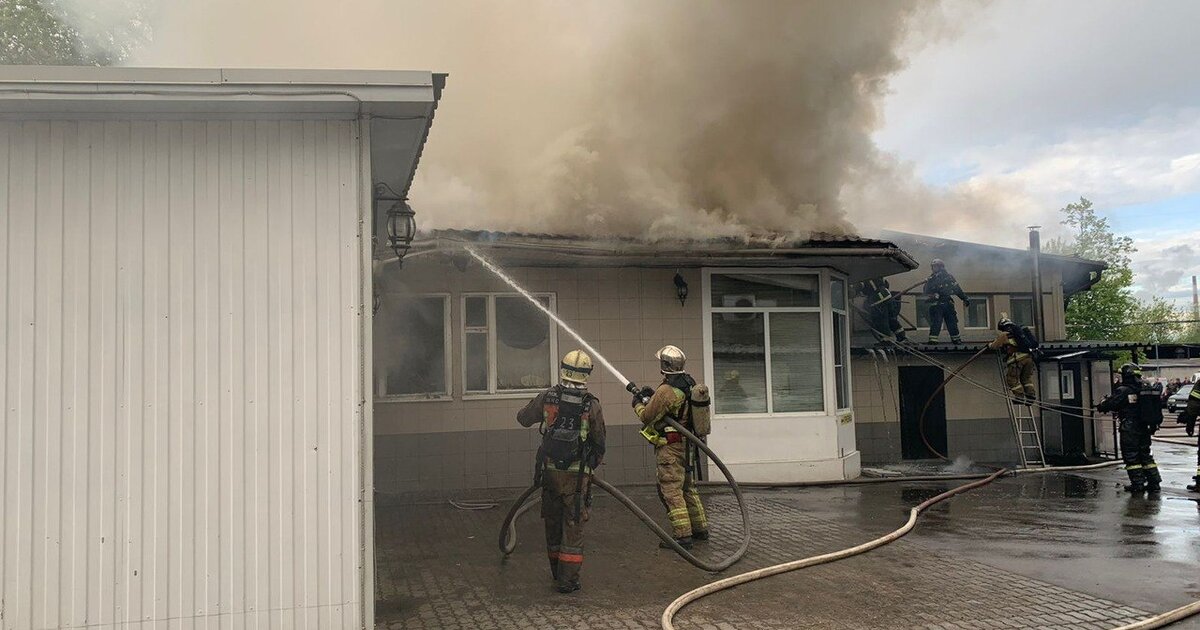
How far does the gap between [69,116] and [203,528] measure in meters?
2.36

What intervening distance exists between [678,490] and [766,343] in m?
4.31

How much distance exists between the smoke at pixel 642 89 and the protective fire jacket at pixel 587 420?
5185mm

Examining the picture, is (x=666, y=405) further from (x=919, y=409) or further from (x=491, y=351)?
(x=919, y=409)

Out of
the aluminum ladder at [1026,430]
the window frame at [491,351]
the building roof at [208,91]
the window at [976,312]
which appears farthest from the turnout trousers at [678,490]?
the window at [976,312]

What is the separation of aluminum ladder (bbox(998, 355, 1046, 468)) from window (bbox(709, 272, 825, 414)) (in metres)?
4.00

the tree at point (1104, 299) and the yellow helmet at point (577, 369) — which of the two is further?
the tree at point (1104, 299)

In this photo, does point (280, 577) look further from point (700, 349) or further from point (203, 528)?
point (700, 349)

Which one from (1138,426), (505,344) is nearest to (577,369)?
(505,344)

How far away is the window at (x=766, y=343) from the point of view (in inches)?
424

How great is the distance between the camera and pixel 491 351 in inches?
396

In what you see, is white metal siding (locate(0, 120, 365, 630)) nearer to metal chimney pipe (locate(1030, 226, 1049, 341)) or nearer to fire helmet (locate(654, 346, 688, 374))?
fire helmet (locate(654, 346, 688, 374))

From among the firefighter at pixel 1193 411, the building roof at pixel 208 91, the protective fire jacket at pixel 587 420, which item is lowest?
the firefighter at pixel 1193 411

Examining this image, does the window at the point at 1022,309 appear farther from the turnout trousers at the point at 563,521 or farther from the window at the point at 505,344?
the turnout trousers at the point at 563,521

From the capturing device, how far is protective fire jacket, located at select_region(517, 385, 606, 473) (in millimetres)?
5902
